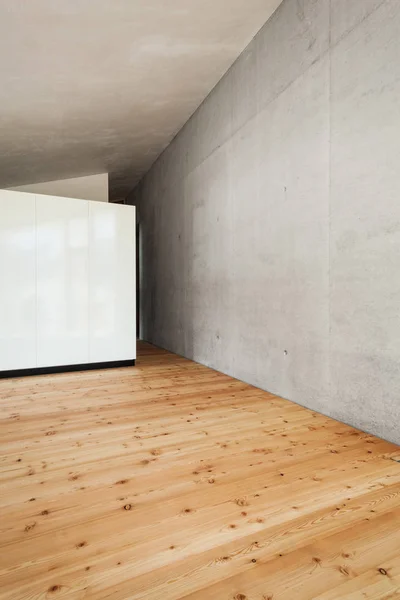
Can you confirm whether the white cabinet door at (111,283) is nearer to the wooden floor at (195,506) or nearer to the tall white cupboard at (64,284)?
the tall white cupboard at (64,284)

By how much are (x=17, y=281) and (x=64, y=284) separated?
0.52 metres

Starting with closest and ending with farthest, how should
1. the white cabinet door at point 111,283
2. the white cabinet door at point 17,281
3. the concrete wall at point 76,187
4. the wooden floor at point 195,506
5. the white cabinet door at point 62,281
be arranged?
the wooden floor at point 195,506, the white cabinet door at point 17,281, the white cabinet door at point 62,281, the white cabinet door at point 111,283, the concrete wall at point 76,187

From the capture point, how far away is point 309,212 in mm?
3139

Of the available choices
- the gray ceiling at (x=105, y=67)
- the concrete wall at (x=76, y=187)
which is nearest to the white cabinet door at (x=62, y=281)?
the gray ceiling at (x=105, y=67)

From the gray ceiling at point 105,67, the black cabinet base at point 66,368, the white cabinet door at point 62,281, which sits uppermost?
the gray ceiling at point 105,67

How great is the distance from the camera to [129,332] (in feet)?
16.5

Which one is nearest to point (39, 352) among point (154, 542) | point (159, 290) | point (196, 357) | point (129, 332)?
point (129, 332)

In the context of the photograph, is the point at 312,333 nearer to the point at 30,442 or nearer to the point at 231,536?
→ the point at 231,536

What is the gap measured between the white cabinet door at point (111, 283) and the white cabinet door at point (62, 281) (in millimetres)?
98

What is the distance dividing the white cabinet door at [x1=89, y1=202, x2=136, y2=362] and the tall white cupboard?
0.5 inches

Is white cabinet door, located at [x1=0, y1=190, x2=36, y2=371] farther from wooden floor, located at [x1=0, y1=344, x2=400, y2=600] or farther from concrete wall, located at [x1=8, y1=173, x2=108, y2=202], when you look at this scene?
concrete wall, located at [x1=8, y1=173, x2=108, y2=202]

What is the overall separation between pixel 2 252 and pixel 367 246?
12.6ft

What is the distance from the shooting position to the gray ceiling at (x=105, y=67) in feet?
11.0

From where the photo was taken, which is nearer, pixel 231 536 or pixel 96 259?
pixel 231 536
